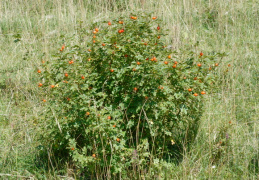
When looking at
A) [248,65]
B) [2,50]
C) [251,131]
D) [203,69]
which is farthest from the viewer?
[2,50]

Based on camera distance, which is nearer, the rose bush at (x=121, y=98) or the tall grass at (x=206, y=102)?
the rose bush at (x=121, y=98)

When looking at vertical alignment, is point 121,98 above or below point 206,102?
above

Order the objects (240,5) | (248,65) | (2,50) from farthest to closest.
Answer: (240,5) → (2,50) → (248,65)

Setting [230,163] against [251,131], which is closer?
[230,163]

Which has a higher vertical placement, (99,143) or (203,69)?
(203,69)

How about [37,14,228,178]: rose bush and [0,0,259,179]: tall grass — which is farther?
[0,0,259,179]: tall grass

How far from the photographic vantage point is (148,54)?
226 cm

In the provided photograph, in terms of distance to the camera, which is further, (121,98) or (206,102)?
(206,102)

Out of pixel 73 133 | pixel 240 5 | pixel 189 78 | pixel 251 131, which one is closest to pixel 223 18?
pixel 240 5

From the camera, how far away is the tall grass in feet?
8.04

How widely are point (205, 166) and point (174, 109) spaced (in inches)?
24.3

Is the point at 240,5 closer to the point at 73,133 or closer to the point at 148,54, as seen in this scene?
the point at 148,54

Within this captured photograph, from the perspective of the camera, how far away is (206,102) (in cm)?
321

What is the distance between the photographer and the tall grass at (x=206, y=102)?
96.5 inches
